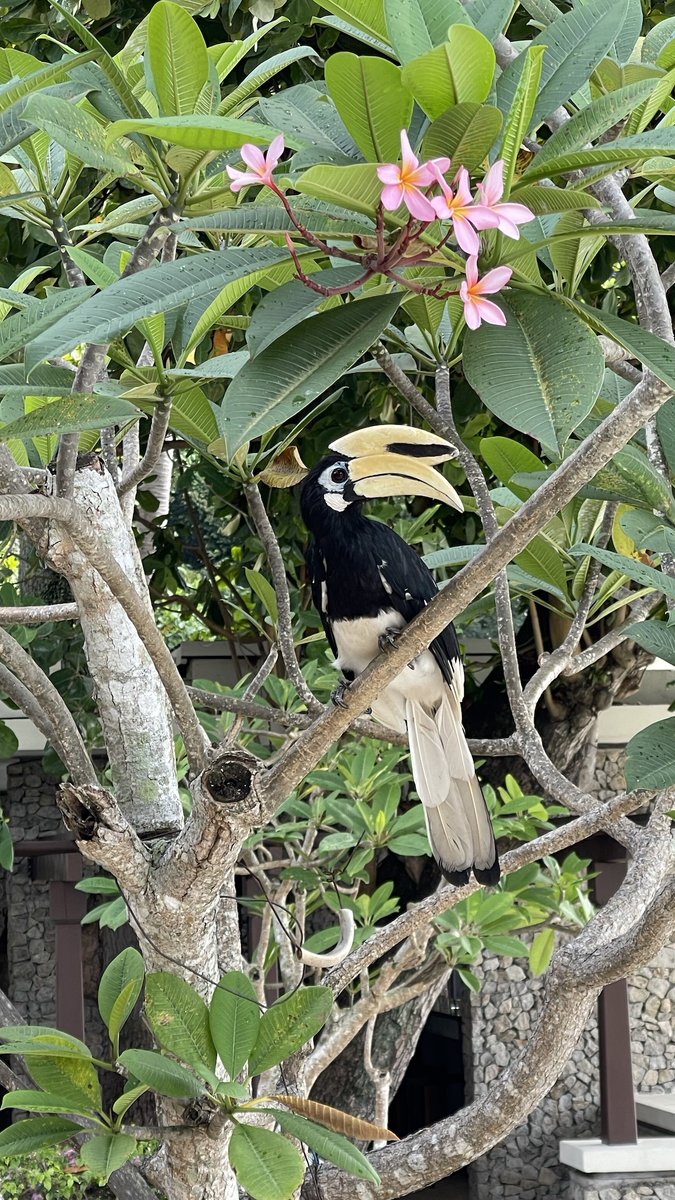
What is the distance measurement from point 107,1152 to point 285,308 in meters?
0.88

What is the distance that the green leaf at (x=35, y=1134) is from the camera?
1.21 metres

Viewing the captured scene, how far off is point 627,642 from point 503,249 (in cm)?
329

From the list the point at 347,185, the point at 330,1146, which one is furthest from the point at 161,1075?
the point at 347,185

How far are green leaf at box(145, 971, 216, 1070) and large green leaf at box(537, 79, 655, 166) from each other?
863 mm

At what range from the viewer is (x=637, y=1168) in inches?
178

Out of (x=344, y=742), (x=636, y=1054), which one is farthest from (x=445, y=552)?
(x=636, y=1054)

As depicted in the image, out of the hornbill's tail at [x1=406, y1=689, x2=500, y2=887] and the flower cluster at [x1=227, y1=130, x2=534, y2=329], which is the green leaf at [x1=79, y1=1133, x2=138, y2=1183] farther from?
the flower cluster at [x1=227, y1=130, x2=534, y2=329]

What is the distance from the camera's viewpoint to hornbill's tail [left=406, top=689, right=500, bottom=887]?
4.73 ft

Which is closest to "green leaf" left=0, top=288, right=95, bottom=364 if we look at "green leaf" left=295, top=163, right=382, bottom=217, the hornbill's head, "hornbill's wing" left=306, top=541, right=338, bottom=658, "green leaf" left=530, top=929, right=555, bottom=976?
"green leaf" left=295, top=163, right=382, bottom=217

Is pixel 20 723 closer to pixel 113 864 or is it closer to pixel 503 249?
pixel 113 864

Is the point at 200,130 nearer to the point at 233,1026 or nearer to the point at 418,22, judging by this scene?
the point at 418,22

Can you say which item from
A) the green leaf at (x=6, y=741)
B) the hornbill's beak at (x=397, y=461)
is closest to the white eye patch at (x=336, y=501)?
the hornbill's beak at (x=397, y=461)

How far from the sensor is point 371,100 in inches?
25.8

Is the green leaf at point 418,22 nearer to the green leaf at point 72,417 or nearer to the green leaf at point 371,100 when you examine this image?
the green leaf at point 371,100
